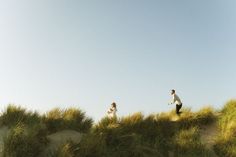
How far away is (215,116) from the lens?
20016mm

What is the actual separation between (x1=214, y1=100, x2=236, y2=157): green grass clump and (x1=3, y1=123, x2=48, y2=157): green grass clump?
815cm

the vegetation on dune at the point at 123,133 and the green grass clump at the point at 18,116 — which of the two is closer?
the vegetation on dune at the point at 123,133

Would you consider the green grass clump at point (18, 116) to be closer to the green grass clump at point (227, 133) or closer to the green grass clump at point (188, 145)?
the green grass clump at point (188, 145)

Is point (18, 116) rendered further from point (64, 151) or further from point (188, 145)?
point (188, 145)

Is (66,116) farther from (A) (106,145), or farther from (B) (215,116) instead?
(B) (215,116)

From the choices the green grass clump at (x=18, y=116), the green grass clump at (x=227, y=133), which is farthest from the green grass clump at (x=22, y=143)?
the green grass clump at (x=227, y=133)

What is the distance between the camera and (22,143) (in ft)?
43.1

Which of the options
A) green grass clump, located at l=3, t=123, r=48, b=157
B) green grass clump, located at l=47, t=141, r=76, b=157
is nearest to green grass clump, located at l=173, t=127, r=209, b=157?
green grass clump, located at l=47, t=141, r=76, b=157

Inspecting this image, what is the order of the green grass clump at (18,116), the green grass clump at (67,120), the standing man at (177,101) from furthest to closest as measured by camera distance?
the standing man at (177,101), the green grass clump at (67,120), the green grass clump at (18,116)

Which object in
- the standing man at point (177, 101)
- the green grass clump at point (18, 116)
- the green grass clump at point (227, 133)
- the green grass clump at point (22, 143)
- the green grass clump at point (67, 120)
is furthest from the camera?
the standing man at point (177, 101)

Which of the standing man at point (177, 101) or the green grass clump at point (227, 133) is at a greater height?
the standing man at point (177, 101)

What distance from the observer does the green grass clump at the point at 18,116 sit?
15855mm

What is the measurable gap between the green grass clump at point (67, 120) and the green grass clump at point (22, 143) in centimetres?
262

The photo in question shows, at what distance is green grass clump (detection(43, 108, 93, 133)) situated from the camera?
16859 mm
